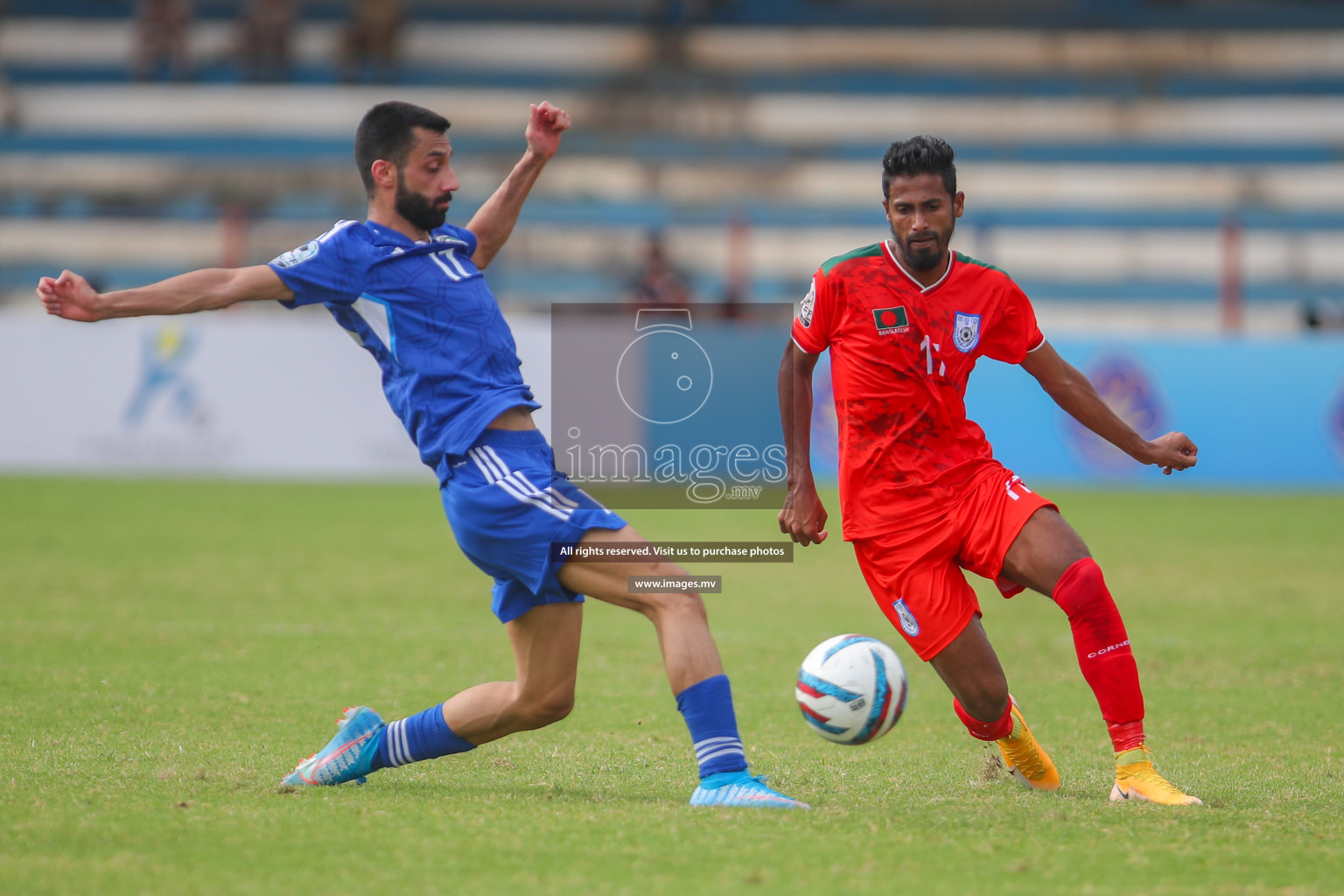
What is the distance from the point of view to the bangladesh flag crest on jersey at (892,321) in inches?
198

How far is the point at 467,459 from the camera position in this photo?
4570 millimetres

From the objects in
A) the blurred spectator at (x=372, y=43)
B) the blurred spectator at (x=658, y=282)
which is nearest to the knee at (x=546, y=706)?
the blurred spectator at (x=658, y=282)

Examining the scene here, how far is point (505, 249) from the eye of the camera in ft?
68.6

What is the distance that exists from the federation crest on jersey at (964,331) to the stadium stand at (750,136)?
612 inches

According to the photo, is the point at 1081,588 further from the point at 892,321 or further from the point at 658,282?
the point at 658,282

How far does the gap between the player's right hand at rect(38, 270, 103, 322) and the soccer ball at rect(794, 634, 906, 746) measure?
2.47 m

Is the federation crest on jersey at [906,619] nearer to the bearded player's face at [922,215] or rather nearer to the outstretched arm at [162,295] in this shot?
the bearded player's face at [922,215]

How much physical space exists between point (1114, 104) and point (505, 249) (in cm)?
1105

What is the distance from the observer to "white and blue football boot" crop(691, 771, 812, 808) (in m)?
4.43

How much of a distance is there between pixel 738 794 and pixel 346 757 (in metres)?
1.35

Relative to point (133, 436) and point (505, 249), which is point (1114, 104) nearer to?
point (505, 249)

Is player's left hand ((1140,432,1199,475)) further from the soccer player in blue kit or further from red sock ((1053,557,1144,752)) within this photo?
the soccer player in blue kit

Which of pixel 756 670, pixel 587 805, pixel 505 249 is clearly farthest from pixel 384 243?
pixel 505 249

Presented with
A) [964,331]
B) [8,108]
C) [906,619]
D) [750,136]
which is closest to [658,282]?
[750,136]
